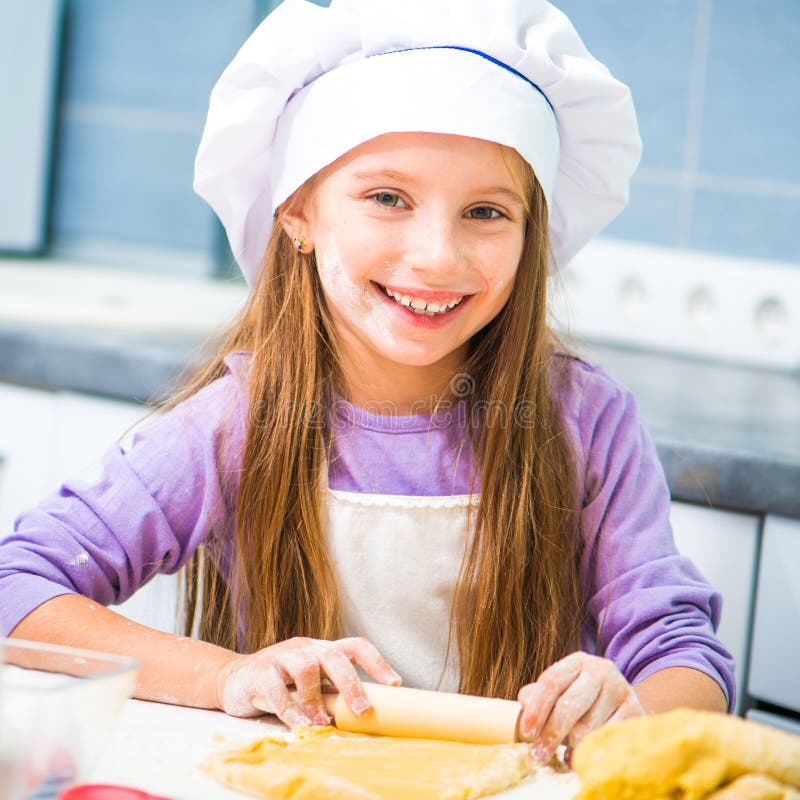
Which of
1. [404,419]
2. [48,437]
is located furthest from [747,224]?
[48,437]

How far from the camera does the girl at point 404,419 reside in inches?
33.4

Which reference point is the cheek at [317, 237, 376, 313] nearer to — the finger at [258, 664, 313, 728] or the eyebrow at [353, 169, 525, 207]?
the eyebrow at [353, 169, 525, 207]

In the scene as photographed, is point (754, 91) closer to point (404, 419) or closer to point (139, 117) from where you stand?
point (404, 419)

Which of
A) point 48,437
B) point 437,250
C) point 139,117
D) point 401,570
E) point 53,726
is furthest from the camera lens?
point 139,117

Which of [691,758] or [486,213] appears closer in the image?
[691,758]

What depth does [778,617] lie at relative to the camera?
3.34ft

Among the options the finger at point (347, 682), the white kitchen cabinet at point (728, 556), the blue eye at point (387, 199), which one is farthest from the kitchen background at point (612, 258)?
the finger at point (347, 682)

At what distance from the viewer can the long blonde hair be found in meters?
0.93

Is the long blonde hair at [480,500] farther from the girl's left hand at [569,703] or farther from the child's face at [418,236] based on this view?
the girl's left hand at [569,703]

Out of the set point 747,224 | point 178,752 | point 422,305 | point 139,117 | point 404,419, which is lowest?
point 178,752

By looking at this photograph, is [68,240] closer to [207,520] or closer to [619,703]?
[207,520]

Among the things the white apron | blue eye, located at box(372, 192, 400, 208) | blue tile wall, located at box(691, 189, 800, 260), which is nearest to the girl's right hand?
the white apron

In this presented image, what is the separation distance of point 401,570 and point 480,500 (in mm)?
86

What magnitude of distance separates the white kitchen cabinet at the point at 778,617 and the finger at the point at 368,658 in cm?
45
